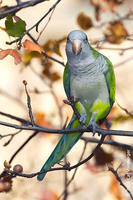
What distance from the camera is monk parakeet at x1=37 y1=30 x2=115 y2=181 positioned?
8.45ft

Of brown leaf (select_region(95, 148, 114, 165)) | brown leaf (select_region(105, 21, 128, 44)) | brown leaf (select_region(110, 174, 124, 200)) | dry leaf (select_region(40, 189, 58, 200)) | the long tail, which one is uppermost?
brown leaf (select_region(105, 21, 128, 44))

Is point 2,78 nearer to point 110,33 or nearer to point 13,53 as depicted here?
point 110,33

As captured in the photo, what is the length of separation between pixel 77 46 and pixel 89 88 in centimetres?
41

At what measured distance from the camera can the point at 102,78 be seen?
8.91 feet

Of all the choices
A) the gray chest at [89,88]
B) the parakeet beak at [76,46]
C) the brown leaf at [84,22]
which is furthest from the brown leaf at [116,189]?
the parakeet beak at [76,46]

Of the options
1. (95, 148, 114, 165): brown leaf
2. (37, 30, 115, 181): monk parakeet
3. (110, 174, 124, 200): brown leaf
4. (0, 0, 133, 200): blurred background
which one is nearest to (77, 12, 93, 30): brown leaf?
(0, 0, 133, 200): blurred background

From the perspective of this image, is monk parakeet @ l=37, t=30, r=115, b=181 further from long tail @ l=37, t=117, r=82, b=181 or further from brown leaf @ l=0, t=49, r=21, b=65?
brown leaf @ l=0, t=49, r=21, b=65

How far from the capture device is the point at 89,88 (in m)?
2.63

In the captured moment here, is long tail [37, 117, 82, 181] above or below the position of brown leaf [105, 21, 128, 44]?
below

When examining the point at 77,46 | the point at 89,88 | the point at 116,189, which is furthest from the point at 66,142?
the point at 116,189

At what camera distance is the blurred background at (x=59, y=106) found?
3.08 meters

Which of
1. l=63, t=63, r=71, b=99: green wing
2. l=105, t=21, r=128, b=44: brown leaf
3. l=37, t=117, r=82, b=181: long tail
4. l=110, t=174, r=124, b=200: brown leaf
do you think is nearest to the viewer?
l=37, t=117, r=82, b=181: long tail

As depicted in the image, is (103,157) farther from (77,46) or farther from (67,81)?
(77,46)

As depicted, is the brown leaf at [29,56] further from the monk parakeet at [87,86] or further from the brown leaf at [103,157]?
the brown leaf at [103,157]
